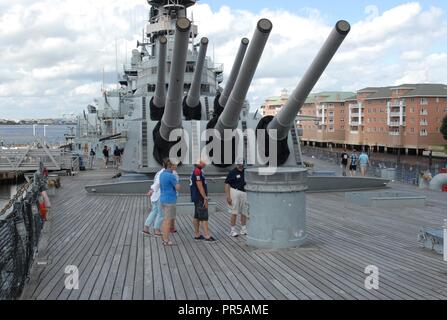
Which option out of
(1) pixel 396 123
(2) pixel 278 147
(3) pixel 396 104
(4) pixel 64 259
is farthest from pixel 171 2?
(1) pixel 396 123

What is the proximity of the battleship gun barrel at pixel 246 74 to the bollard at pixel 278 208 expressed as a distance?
288 cm

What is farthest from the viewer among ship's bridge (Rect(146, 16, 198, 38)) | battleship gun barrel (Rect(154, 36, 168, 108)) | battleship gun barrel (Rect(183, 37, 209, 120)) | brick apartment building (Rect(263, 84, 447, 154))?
brick apartment building (Rect(263, 84, 447, 154))

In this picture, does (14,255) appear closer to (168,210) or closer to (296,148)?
(168,210)

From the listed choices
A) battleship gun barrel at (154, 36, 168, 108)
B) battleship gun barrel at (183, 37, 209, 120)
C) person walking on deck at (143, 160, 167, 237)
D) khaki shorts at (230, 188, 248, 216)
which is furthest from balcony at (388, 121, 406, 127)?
person walking on deck at (143, 160, 167, 237)

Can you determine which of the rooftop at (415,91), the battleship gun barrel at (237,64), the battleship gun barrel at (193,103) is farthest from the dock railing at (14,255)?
the rooftop at (415,91)

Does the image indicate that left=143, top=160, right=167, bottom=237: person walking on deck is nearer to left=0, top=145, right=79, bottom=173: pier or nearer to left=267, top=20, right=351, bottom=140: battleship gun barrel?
left=267, top=20, right=351, bottom=140: battleship gun barrel

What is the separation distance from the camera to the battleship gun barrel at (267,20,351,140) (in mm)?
8180

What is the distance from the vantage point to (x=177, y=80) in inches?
375

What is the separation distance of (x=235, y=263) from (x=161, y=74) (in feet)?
24.5

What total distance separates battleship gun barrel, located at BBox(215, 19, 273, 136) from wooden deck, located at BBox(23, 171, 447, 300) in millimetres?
2431

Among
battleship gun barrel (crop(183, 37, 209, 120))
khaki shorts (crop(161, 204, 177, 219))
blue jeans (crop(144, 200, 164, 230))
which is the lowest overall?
blue jeans (crop(144, 200, 164, 230))

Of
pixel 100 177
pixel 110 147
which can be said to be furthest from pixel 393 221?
pixel 110 147
